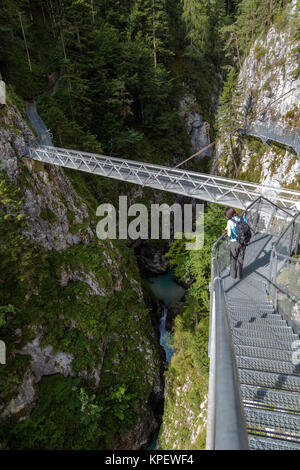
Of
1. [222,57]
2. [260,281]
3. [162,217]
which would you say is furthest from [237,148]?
[222,57]

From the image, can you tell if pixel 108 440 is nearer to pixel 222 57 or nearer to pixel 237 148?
pixel 237 148

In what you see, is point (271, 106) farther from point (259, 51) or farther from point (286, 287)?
point (286, 287)

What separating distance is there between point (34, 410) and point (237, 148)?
25.5m

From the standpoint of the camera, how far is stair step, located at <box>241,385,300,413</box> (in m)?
2.92

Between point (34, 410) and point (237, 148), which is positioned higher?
point (237, 148)

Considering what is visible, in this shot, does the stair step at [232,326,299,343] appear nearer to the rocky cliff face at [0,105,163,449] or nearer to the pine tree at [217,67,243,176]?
the rocky cliff face at [0,105,163,449]

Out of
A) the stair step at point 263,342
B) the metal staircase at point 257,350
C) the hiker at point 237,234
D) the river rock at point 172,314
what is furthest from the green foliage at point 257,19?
the stair step at point 263,342

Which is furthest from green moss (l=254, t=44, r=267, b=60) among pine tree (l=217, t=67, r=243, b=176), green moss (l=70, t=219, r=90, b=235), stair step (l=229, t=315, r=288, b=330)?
stair step (l=229, t=315, r=288, b=330)

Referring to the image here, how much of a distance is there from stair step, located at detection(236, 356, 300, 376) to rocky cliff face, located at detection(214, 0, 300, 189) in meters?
15.5

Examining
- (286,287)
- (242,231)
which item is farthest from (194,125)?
(286,287)

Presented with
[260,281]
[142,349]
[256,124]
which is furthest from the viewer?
[256,124]

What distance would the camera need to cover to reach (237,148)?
23.2 m

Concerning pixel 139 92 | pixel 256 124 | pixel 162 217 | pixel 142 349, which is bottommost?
pixel 142 349

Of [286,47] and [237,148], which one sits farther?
[237,148]
